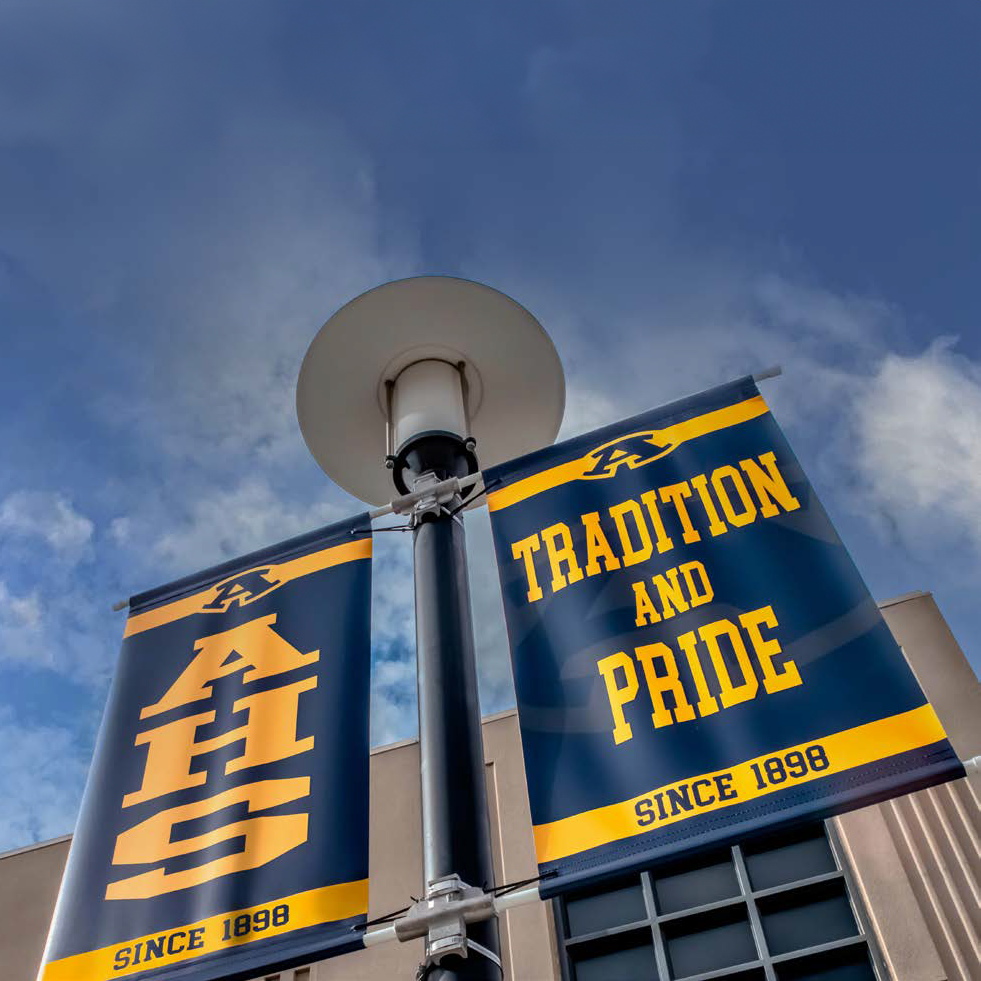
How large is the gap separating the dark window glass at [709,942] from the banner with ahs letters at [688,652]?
428cm

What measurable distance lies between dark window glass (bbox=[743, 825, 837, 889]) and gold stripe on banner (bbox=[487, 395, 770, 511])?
422cm

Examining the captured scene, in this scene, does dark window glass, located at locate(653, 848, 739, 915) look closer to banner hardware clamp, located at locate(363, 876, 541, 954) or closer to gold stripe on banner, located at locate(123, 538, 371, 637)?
gold stripe on banner, located at locate(123, 538, 371, 637)

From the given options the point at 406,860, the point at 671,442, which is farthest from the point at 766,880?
the point at 671,442

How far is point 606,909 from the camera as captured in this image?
26.4 ft

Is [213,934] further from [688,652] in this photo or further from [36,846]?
[36,846]

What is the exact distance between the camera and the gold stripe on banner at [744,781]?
3480 mm

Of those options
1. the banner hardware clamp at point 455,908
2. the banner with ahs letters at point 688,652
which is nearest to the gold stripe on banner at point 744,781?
the banner with ahs letters at point 688,652

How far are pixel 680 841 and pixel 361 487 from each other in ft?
12.9

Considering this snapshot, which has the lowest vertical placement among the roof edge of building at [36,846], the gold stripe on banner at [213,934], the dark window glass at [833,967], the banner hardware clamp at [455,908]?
the banner hardware clamp at [455,908]

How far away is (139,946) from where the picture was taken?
4.00m

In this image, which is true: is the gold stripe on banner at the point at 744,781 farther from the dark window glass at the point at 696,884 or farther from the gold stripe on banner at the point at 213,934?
the dark window glass at the point at 696,884

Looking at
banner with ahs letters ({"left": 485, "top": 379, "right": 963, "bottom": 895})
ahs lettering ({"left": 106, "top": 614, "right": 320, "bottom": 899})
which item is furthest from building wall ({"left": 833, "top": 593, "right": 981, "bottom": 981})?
ahs lettering ({"left": 106, "top": 614, "right": 320, "bottom": 899})

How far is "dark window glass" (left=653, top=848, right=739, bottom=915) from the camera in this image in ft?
25.4

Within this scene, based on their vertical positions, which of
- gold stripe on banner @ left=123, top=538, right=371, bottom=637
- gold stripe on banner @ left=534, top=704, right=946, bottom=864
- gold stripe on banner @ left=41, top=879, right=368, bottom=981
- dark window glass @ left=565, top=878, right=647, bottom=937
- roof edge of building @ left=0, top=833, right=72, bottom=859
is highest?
roof edge of building @ left=0, top=833, right=72, bottom=859
